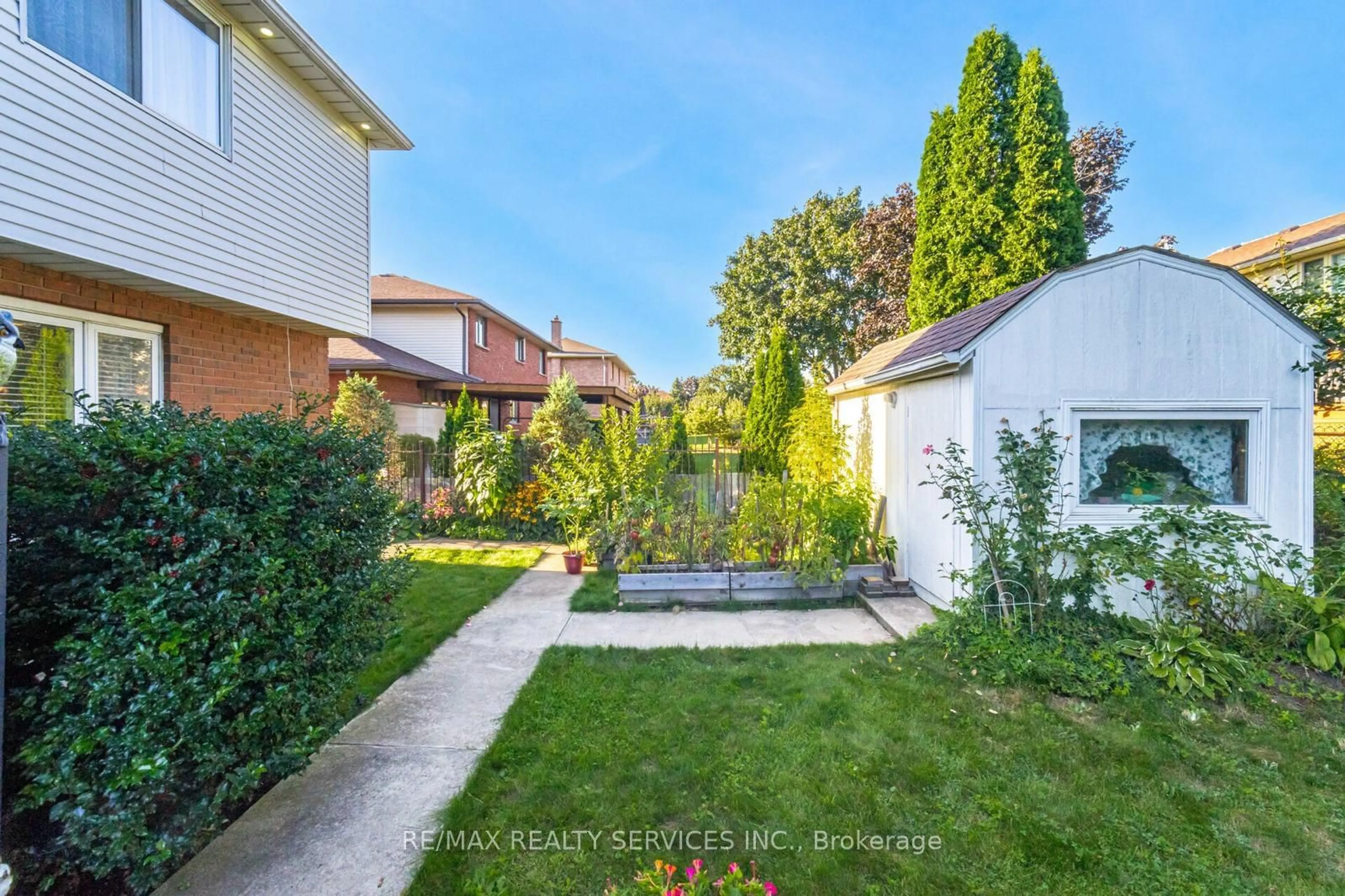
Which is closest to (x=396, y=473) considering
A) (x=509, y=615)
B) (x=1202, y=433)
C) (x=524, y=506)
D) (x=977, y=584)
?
(x=524, y=506)

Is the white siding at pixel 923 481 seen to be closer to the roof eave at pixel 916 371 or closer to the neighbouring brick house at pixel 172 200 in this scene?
the roof eave at pixel 916 371

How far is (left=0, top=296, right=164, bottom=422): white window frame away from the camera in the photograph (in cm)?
423

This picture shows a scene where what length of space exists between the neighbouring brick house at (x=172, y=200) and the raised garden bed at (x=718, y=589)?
16.4 feet

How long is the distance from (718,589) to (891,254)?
13.9 m

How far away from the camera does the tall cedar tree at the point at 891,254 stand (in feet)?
52.1

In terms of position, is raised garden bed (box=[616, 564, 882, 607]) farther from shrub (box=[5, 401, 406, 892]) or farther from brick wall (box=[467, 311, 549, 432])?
brick wall (box=[467, 311, 549, 432])

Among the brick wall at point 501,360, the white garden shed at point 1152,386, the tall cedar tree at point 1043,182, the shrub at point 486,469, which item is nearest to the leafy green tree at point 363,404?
the shrub at point 486,469

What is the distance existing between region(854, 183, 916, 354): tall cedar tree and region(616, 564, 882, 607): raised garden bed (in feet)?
39.5

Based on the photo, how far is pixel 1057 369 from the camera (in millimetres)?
4824

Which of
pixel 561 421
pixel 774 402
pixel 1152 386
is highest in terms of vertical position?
pixel 774 402

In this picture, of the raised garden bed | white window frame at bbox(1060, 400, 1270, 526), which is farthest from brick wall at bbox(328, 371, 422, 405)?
white window frame at bbox(1060, 400, 1270, 526)

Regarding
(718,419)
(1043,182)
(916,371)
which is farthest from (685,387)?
(916,371)

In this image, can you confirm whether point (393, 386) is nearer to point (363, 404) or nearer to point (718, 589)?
point (363, 404)

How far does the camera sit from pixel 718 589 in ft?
19.6
